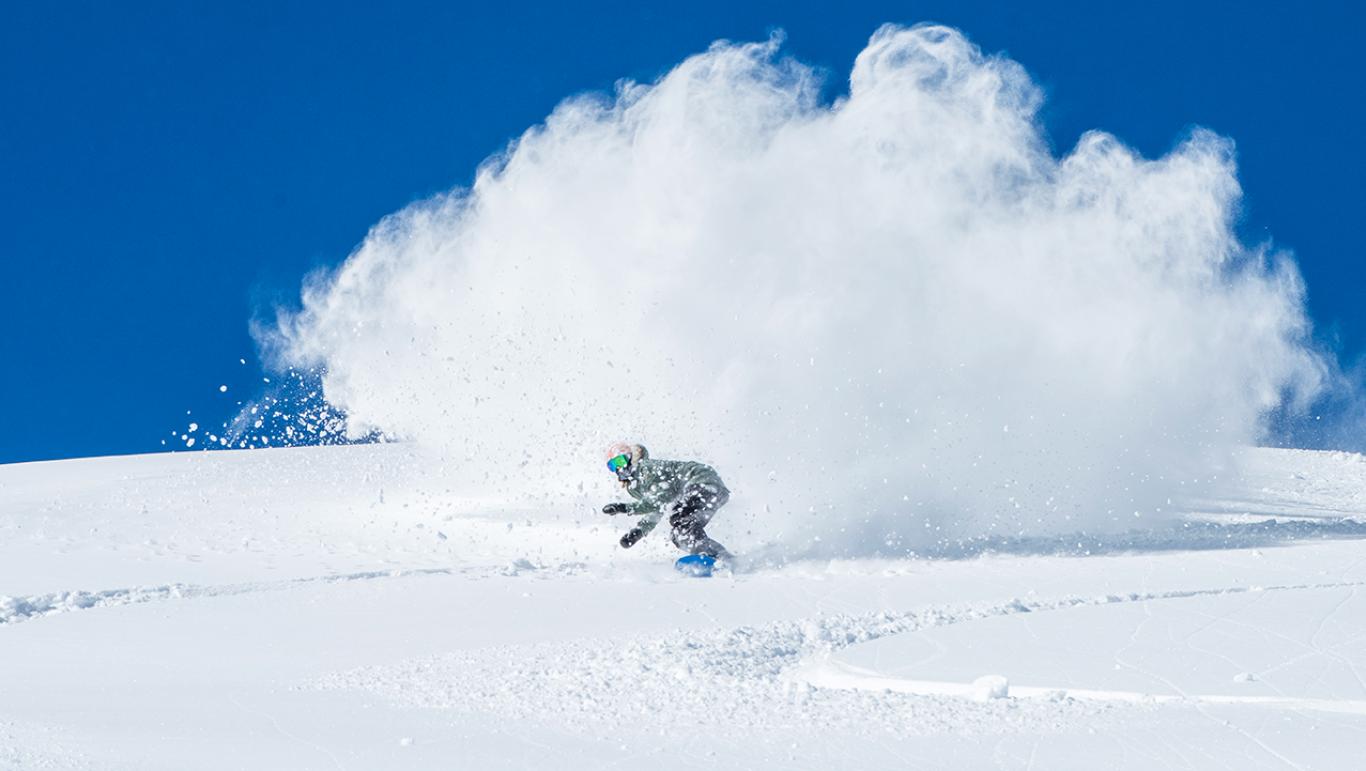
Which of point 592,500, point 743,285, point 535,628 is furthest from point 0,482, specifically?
point 535,628

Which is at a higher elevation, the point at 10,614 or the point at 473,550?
the point at 473,550

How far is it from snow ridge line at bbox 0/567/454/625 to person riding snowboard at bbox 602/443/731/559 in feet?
6.17

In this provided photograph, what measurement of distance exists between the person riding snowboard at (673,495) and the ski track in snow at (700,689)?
3.79 metres

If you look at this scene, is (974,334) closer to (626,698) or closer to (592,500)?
(592,500)

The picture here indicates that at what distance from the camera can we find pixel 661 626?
30.2ft

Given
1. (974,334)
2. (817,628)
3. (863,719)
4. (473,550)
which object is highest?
(974,334)

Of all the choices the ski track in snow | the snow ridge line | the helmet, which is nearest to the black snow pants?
the helmet

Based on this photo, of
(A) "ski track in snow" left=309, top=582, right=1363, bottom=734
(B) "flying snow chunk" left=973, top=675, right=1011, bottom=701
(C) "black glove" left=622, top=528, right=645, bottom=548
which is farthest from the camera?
(C) "black glove" left=622, top=528, right=645, bottom=548

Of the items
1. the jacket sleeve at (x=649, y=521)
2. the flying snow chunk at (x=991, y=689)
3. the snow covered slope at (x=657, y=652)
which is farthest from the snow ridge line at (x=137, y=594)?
the flying snow chunk at (x=991, y=689)

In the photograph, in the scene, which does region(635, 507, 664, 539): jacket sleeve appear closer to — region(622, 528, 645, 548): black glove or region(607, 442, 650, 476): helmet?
region(622, 528, 645, 548): black glove

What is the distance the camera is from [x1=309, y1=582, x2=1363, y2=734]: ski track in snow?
641 cm

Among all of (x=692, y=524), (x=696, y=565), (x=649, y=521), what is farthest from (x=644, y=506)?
(x=696, y=565)

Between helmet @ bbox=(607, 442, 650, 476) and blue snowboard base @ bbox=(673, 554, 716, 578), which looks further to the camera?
helmet @ bbox=(607, 442, 650, 476)

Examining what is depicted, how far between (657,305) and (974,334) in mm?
4518
